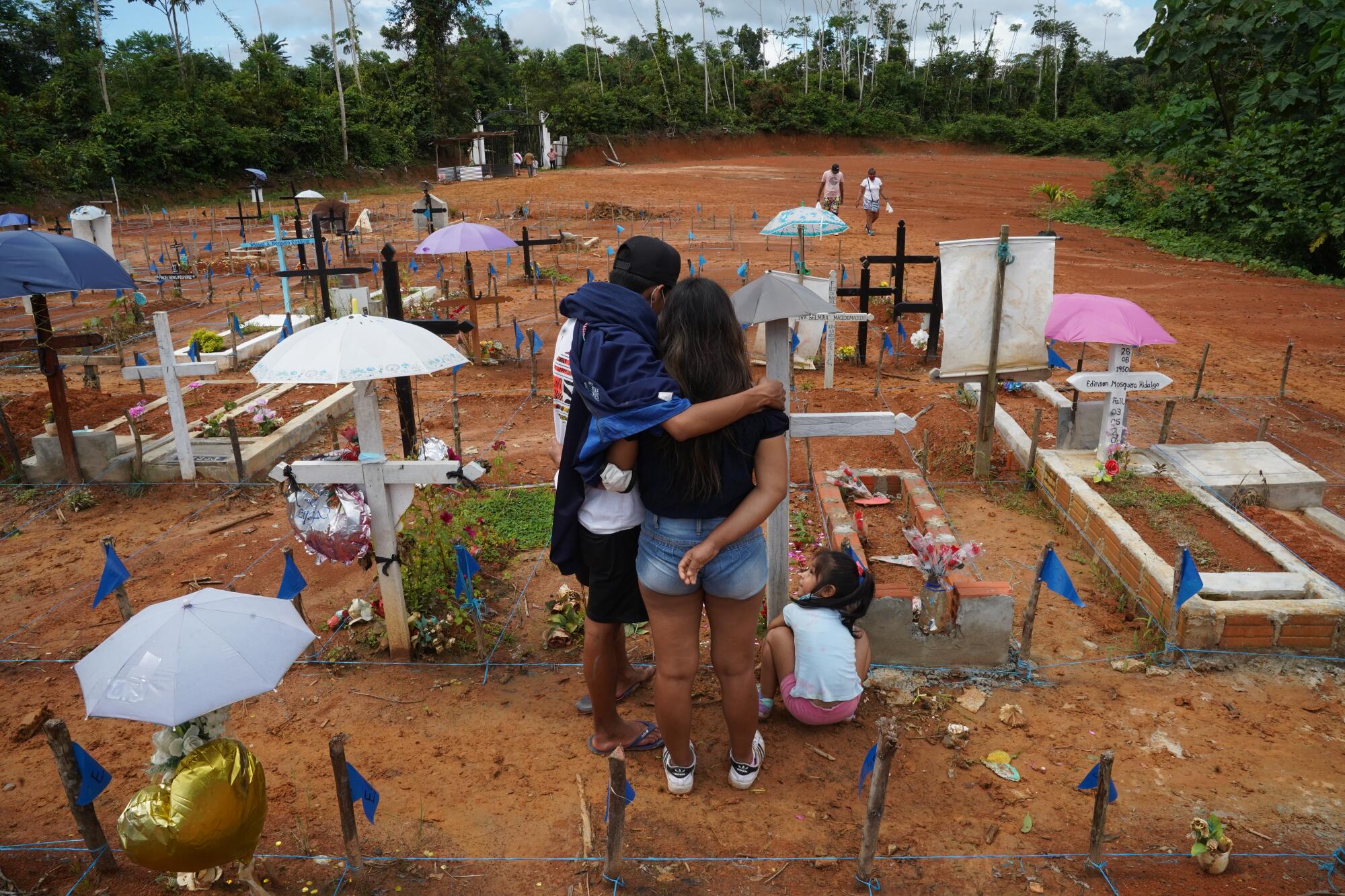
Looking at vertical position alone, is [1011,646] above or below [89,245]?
below

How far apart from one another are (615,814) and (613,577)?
0.83m

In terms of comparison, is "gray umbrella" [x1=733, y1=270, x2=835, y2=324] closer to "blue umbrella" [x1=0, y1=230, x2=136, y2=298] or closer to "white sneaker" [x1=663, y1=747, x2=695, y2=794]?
"white sneaker" [x1=663, y1=747, x2=695, y2=794]

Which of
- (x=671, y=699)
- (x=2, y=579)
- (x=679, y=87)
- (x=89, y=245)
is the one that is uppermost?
(x=679, y=87)

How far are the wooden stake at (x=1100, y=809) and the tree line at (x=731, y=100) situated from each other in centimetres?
1436

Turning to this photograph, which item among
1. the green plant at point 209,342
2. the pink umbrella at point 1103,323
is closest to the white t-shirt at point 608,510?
the pink umbrella at point 1103,323

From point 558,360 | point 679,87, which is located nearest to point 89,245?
point 558,360

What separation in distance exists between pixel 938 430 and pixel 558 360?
5015mm

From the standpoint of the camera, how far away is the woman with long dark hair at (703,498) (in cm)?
280

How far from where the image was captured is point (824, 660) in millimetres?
3580

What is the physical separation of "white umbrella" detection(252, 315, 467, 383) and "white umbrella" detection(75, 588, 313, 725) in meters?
1.16

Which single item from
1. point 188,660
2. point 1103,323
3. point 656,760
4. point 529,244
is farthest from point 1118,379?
point 529,244

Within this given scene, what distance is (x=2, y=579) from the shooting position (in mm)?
5527

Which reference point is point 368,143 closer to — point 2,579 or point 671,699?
point 2,579

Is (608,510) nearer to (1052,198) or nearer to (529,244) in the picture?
(529,244)
